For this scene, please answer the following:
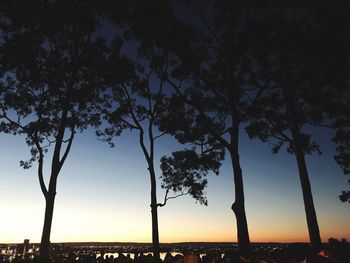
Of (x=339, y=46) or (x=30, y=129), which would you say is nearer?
(x=339, y=46)

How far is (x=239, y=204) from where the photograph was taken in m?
16.8

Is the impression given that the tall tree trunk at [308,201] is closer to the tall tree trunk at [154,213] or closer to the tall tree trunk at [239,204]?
the tall tree trunk at [239,204]

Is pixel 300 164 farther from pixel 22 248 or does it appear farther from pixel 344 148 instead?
pixel 22 248

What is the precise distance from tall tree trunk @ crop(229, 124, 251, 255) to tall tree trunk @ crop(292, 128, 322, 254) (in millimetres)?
3503

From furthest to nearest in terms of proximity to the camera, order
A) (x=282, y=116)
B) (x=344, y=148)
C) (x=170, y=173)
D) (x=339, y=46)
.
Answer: (x=344, y=148) < (x=170, y=173) < (x=282, y=116) < (x=339, y=46)

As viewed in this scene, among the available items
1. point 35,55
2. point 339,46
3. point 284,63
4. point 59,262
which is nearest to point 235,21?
point 284,63

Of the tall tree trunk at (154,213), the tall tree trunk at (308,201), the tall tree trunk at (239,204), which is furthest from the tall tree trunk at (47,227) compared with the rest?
the tall tree trunk at (308,201)

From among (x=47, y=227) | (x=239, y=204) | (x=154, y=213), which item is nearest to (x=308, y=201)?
(x=239, y=204)

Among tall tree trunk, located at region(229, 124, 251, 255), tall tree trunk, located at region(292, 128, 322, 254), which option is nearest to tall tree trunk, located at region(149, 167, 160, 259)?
tall tree trunk, located at region(229, 124, 251, 255)

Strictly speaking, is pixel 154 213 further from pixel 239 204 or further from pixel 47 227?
pixel 239 204

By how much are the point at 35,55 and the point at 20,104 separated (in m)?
3.41

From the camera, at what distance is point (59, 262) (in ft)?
29.1

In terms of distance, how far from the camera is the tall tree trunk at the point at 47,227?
55.1 ft

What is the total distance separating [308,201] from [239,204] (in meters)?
4.05
